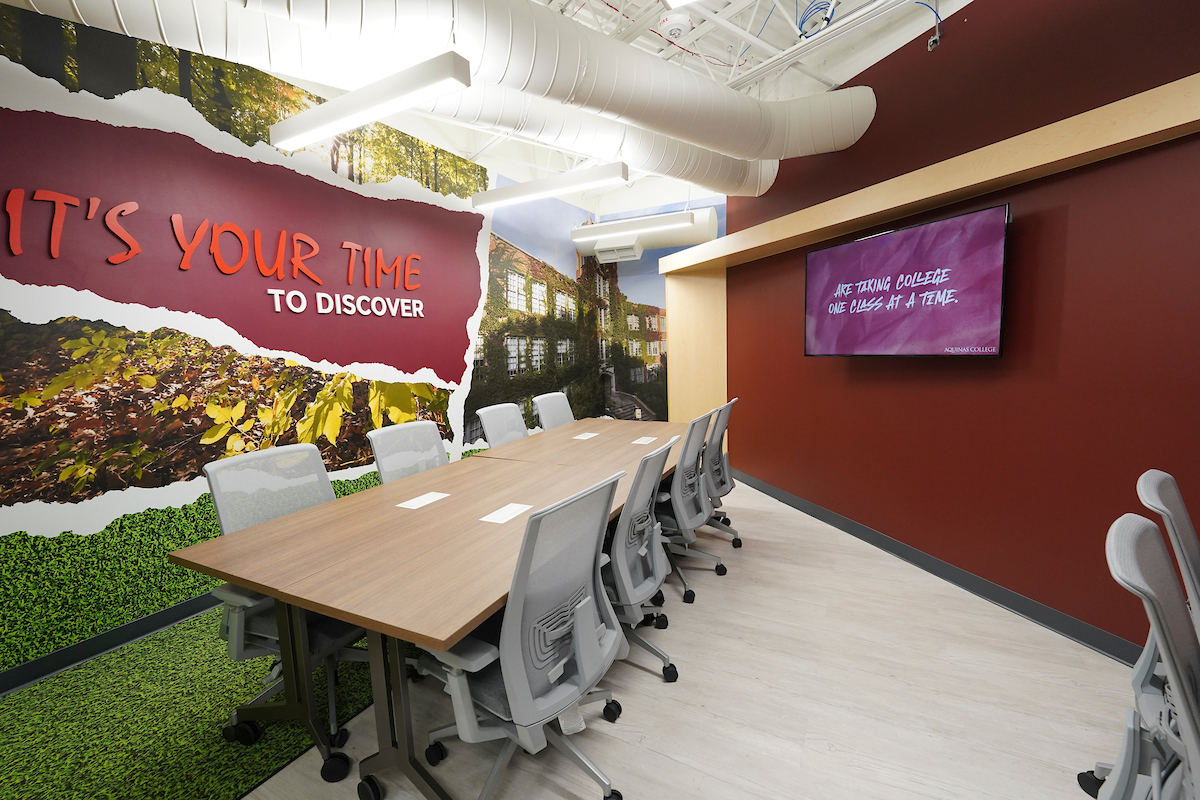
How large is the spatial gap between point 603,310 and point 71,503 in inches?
242

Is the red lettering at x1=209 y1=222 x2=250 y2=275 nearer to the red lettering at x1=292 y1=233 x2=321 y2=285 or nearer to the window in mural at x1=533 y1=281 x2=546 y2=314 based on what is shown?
the red lettering at x1=292 y1=233 x2=321 y2=285

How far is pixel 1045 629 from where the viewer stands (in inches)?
108

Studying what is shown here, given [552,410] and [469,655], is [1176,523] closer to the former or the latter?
[469,655]

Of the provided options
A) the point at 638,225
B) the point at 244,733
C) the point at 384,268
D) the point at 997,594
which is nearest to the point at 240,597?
the point at 244,733

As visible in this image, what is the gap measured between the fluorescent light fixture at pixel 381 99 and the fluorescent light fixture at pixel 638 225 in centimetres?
351

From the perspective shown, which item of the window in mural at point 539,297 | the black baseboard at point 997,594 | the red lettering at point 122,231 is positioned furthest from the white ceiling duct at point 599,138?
the black baseboard at point 997,594

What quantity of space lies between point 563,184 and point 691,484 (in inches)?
102

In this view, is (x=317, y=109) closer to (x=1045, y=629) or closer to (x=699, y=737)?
(x=699, y=737)

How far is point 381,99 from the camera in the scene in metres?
2.52

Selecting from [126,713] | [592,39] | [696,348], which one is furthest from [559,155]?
[126,713]

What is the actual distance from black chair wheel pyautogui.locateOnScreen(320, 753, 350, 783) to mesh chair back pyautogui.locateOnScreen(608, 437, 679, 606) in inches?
48.7

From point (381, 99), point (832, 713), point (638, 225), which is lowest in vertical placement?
point (832, 713)

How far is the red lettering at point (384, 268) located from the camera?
4461 mm

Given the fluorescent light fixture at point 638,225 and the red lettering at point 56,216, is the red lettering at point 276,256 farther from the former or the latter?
the fluorescent light fixture at point 638,225
